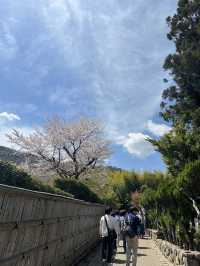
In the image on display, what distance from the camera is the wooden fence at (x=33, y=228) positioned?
2967 millimetres

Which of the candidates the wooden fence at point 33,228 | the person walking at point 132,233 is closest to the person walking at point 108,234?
the person walking at point 132,233

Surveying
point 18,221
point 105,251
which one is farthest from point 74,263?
point 18,221

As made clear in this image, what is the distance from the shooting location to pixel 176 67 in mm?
20125

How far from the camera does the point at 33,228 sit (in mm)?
3826

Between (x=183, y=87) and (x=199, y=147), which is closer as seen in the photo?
(x=199, y=147)

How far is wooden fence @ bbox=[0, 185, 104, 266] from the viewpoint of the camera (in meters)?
2.97

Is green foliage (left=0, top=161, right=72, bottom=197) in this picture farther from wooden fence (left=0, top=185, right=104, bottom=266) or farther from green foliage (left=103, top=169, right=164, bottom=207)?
green foliage (left=103, top=169, right=164, bottom=207)

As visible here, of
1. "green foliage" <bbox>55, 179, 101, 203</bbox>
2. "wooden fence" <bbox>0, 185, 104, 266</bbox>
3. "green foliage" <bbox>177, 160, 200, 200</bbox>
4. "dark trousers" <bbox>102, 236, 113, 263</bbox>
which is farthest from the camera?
"green foliage" <bbox>55, 179, 101, 203</bbox>

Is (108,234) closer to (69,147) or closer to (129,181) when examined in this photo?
(69,147)

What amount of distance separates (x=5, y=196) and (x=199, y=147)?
30.5ft

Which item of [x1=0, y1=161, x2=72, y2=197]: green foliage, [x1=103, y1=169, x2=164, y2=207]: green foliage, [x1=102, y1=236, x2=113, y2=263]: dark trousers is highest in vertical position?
[x1=103, y1=169, x2=164, y2=207]: green foliage

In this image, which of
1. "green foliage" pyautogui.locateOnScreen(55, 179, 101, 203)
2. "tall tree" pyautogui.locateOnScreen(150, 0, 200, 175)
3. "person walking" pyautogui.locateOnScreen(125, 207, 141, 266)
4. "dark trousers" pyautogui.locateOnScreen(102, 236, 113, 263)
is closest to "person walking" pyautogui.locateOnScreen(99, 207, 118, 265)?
"dark trousers" pyautogui.locateOnScreen(102, 236, 113, 263)

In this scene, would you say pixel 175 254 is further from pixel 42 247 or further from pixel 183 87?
pixel 183 87

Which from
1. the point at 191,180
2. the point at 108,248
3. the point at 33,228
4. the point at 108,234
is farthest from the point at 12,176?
the point at 191,180
